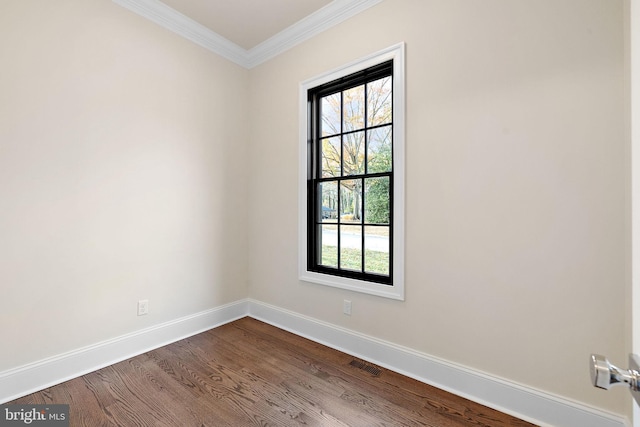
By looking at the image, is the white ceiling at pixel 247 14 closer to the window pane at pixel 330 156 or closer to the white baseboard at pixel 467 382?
the window pane at pixel 330 156

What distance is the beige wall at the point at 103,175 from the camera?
6.05 feet

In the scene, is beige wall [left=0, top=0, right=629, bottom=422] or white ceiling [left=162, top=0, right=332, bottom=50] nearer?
beige wall [left=0, top=0, right=629, bottom=422]

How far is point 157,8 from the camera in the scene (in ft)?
8.00

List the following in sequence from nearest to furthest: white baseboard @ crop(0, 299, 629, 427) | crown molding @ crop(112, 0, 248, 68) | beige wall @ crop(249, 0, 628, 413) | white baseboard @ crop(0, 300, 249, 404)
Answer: beige wall @ crop(249, 0, 628, 413), white baseboard @ crop(0, 299, 629, 427), white baseboard @ crop(0, 300, 249, 404), crown molding @ crop(112, 0, 248, 68)

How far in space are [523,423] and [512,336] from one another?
46 cm

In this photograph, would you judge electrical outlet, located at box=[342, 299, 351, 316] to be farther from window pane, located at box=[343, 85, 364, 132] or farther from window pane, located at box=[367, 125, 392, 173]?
window pane, located at box=[343, 85, 364, 132]

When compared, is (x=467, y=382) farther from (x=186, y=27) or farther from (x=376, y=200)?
(x=186, y=27)

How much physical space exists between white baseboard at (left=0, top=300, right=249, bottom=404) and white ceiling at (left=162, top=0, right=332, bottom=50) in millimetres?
2783

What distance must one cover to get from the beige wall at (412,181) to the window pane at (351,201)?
19.6 inches

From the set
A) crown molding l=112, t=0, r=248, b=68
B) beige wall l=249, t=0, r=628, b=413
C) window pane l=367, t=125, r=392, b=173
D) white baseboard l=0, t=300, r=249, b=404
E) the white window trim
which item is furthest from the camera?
crown molding l=112, t=0, r=248, b=68

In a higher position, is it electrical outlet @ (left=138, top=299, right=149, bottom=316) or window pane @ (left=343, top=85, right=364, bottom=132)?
window pane @ (left=343, top=85, right=364, bottom=132)

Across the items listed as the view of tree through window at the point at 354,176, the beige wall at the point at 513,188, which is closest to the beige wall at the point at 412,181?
the beige wall at the point at 513,188

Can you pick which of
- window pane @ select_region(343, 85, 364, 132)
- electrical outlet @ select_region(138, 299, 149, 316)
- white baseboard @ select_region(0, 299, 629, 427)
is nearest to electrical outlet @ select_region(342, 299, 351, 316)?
white baseboard @ select_region(0, 299, 629, 427)

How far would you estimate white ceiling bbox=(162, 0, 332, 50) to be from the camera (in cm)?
243
